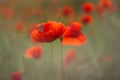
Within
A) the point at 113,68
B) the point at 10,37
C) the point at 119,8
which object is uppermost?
the point at 119,8

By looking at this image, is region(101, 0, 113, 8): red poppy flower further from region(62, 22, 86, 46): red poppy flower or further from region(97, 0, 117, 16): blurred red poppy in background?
region(62, 22, 86, 46): red poppy flower

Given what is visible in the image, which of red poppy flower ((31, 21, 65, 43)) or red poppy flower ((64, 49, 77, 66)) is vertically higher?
red poppy flower ((31, 21, 65, 43))

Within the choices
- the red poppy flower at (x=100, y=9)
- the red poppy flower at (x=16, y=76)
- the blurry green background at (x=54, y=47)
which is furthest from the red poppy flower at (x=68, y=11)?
the red poppy flower at (x=16, y=76)

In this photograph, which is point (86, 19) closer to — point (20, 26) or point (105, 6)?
point (105, 6)

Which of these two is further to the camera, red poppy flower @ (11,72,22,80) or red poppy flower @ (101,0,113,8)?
red poppy flower @ (101,0,113,8)

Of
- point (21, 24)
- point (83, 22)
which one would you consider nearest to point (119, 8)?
point (83, 22)

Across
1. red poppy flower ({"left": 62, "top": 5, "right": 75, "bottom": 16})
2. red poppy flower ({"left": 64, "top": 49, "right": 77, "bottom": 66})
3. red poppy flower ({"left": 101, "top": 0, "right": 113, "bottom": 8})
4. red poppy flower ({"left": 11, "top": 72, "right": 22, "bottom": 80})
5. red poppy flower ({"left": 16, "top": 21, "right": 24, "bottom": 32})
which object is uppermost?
red poppy flower ({"left": 101, "top": 0, "right": 113, "bottom": 8})

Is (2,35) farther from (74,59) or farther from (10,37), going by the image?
(74,59)

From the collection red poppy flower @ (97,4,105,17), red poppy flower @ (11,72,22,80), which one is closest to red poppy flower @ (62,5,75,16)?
red poppy flower @ (97,4,105,17)
